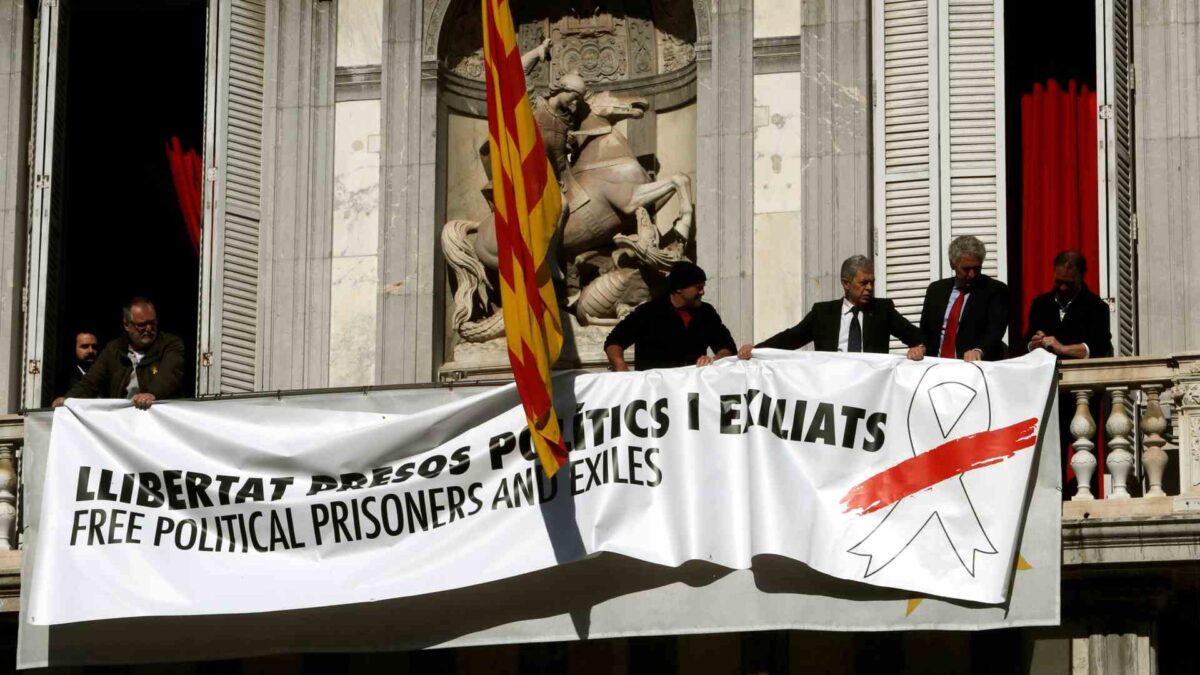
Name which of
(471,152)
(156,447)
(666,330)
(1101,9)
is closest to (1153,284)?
(1101,9)

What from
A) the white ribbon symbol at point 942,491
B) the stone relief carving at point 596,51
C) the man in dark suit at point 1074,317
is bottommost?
the white ribbon symbol at point 942,491

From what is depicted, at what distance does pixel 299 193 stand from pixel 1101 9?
464 centimetres

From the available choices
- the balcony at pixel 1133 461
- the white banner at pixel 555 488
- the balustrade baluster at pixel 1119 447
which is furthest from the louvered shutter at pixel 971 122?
the white banner at pixel 555 488

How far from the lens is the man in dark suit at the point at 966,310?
1614 cm

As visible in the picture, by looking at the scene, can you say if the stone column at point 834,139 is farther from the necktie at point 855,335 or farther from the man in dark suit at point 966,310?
the man in dark suit at point 966,310

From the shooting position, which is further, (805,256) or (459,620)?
(805,256)

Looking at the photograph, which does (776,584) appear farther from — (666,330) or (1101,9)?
(1101,9)

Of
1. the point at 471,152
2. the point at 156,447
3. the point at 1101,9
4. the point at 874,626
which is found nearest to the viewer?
the point at 874,626

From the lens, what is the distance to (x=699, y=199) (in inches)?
711

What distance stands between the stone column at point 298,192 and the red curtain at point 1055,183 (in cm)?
398

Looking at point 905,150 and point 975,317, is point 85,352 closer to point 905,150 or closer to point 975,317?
point 905,150

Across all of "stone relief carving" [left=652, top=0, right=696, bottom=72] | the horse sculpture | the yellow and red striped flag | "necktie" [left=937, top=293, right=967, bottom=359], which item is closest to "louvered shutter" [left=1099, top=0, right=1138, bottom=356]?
"necktie" [left=937, top=293, right=967, bottom=359]

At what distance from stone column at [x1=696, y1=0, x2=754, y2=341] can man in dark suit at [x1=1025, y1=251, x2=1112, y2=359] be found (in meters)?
1.98

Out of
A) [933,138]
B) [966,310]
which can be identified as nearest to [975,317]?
[966,310]
